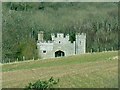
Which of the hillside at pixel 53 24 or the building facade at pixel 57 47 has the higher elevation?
the hillside at pixel 53 24

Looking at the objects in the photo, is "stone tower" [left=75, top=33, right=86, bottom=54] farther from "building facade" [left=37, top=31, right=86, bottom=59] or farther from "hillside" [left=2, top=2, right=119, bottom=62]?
"hillside" [left=2, top=2, right=119, bottom=62]

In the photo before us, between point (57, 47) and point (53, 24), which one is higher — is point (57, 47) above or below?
below

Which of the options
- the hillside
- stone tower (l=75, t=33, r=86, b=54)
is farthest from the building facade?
the hillside

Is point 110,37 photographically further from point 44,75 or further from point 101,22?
point 44,75

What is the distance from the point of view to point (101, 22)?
117 meters

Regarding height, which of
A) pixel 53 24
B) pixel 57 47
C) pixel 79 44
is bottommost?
pixel 57 47

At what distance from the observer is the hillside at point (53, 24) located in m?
69.4

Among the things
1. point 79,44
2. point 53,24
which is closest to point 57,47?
point 79,44

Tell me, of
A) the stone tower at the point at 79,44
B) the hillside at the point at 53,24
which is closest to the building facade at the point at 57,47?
the stone tower at the point at 79,44

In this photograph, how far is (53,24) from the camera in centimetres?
12044

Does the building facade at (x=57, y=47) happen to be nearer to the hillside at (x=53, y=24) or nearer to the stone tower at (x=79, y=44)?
the stone tower at (x=79, y=44)

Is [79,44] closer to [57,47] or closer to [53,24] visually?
[57,47]

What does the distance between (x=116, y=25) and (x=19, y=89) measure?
8605 centimetres

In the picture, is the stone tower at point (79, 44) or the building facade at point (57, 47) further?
the stone tower at point (79, 44)
